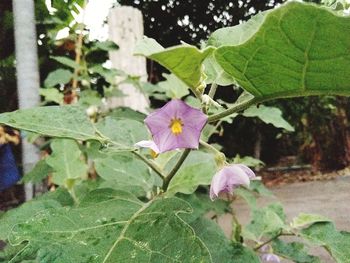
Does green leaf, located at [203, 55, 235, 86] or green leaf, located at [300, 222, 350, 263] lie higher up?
green leaf, located at [203, 55, 235, 86]

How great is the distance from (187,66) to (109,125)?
0.41m

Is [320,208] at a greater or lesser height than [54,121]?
lesser

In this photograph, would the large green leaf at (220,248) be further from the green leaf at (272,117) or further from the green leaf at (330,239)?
the green leaf at (272,117)

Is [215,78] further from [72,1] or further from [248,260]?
[72,1]

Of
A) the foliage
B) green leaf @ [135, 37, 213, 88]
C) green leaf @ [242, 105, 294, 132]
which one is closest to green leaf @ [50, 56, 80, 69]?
green leaf @ [242, 105, 294, 132]

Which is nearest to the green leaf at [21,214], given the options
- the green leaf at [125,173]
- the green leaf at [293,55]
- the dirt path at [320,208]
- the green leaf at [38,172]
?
the green leaf at [125,173]

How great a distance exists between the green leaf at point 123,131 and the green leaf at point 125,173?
0.18ft

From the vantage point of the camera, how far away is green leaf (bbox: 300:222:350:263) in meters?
0.71

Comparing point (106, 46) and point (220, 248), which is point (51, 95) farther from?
point (220, 248)

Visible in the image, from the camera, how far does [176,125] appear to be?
1.79ft

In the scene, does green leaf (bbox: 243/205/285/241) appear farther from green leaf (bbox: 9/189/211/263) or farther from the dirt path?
green leaf (bbox: 9/189/211/263)

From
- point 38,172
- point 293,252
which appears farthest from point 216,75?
point 38,172

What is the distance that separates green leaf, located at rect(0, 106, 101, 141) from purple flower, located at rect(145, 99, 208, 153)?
0.30 ft

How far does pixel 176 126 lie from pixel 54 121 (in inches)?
7.1
